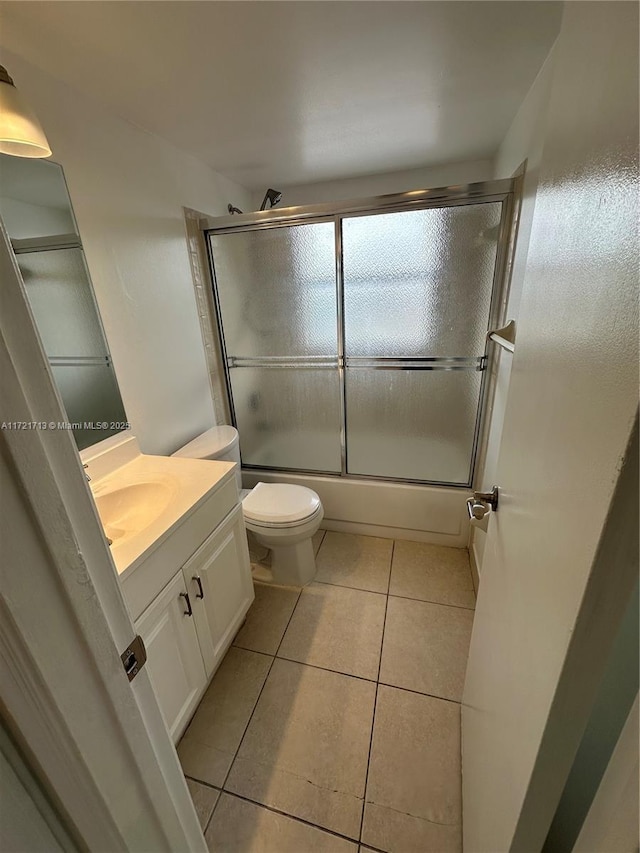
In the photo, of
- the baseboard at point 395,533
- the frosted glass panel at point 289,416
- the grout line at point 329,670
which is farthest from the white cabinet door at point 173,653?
the frosted glass panel at point 289,416

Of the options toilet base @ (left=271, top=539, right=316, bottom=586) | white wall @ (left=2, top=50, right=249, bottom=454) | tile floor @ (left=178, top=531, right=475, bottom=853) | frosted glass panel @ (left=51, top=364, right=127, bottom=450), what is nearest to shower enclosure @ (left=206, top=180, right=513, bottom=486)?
white wall @ (left=2, top=50, right=249, bottom=454)

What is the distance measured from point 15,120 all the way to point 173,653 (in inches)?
61.6

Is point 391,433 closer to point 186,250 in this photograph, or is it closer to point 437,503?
point 437,503

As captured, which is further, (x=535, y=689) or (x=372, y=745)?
(x=372, y=745)

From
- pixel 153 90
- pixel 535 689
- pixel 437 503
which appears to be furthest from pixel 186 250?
pixel 535 689

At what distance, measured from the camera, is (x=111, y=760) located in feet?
1.71

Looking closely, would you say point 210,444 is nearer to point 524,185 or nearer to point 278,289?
point 278,289

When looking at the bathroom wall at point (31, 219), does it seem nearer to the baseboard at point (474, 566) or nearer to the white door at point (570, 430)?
the white door at point (570, 430)

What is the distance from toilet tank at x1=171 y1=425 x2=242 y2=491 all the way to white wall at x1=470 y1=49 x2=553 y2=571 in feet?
4.36

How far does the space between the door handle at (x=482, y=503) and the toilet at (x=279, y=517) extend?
97 centimetres

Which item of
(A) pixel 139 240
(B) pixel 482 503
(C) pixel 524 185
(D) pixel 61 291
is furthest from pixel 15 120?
(C) pixel 524 185

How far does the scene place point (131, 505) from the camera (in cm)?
128

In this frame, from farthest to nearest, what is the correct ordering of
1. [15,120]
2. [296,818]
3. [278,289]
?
1. [278,289]
2. [296,818]
3. [15,120]

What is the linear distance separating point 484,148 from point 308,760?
295cm
